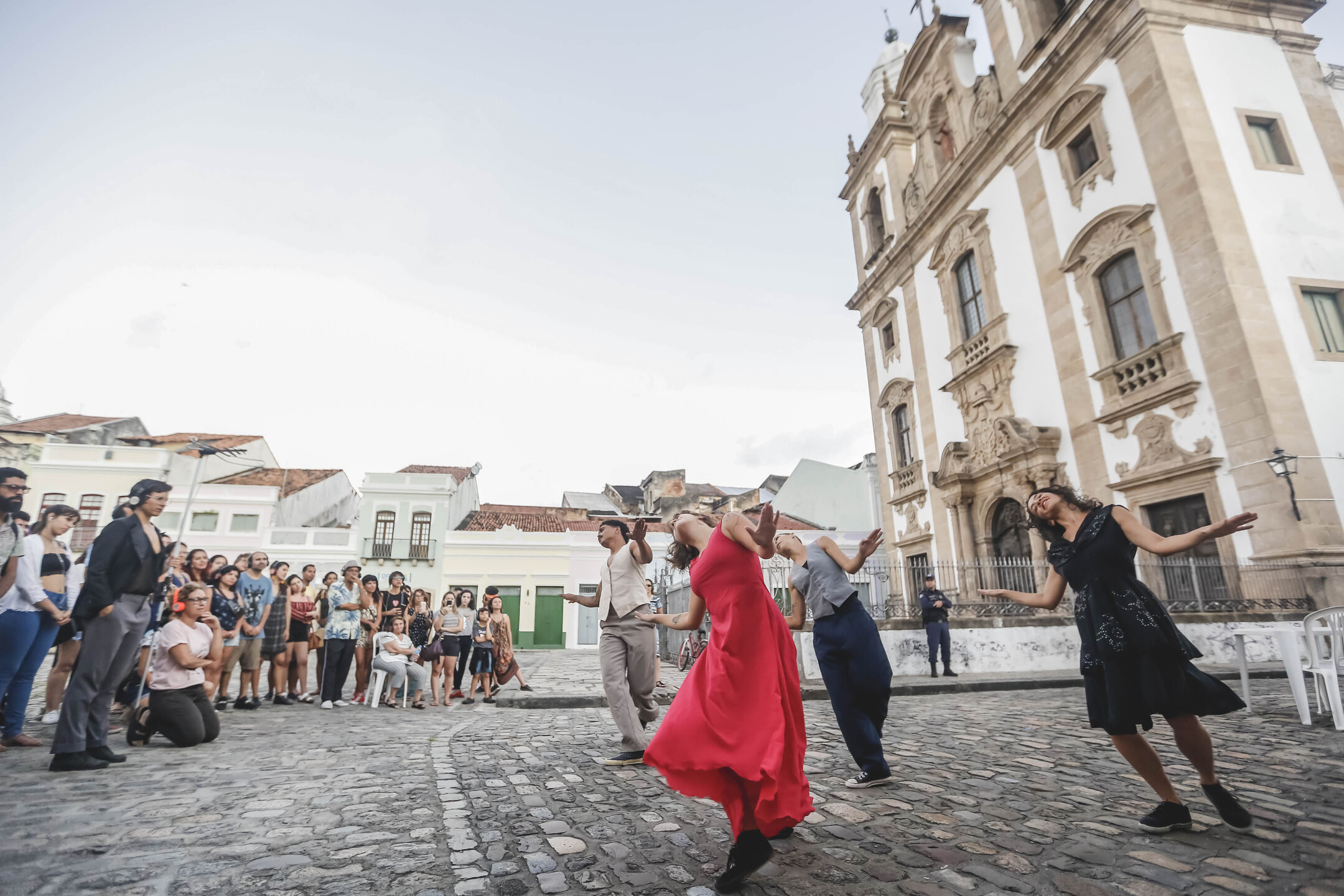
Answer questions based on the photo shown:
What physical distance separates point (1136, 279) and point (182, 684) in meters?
16.0

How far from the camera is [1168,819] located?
2.90 meters

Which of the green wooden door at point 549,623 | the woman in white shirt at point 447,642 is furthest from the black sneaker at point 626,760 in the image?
the green wooden door at point 549,623

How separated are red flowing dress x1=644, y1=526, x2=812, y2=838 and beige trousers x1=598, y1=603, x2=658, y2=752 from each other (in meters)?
2.18

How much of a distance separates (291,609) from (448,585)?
69.1 feet

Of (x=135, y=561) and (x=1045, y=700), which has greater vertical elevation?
(x=135, y=561)

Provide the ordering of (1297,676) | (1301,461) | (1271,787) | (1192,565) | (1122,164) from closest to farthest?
(1271,787)
(1297,676)
(1301,461)
(1192,565)
(1122,164)

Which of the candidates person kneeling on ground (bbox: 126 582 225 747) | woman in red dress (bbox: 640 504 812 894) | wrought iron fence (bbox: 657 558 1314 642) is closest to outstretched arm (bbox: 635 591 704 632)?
woman in red dress (bbox: 640 504 812 894)

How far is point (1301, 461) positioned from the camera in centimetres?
1020

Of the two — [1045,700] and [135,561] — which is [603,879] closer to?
[135,561]

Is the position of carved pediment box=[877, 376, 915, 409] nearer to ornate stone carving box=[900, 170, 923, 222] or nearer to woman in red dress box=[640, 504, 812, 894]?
ornate stone carving box=[900, 170, 923, 222]

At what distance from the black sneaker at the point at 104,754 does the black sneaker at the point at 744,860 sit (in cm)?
458

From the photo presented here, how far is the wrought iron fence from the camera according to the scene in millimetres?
10125

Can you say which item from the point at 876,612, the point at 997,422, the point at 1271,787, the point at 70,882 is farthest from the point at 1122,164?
the point at 70,882

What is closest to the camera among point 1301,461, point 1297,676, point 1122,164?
point 1297,676
